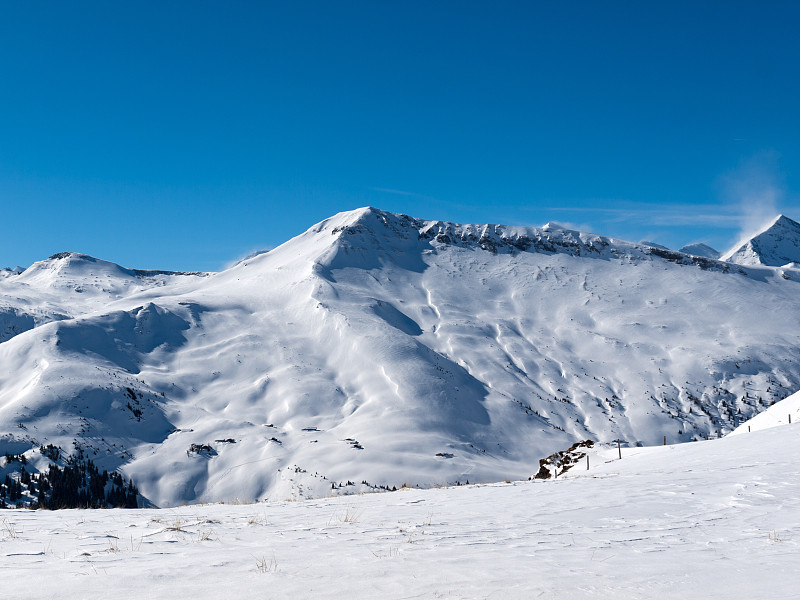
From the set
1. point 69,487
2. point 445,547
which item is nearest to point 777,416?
point 445,547

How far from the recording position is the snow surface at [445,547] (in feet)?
23.0

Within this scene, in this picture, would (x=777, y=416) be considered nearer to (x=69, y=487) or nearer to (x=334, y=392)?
(x=69, y=487)

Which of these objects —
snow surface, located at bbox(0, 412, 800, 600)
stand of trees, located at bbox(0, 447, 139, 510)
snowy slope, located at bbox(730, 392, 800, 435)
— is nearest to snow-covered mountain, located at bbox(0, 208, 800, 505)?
stand of trees, located at bbox(0, 447, 139, 510)

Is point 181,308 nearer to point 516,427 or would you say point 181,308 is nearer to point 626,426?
point 516,427

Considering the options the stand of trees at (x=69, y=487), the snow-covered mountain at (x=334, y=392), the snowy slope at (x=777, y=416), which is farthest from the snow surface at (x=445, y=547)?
the stand of trees at (x=69, y=487)

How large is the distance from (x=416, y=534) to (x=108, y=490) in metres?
108

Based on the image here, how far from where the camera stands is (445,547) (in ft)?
30.6

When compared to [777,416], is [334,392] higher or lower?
higher

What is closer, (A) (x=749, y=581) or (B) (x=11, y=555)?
(A) (x=749, y=581)

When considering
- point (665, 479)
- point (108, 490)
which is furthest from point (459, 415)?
point (665, 479)

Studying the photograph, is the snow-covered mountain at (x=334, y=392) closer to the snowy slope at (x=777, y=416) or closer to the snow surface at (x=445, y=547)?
the snowy slope at (x=777, y=416)

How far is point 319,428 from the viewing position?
130 m

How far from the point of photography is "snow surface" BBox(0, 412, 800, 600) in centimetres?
702

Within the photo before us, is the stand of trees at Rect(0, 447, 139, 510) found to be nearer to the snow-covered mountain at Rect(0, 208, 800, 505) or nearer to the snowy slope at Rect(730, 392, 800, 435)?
the snow-covered mountain at Rect(0, 208, 800, 505)
